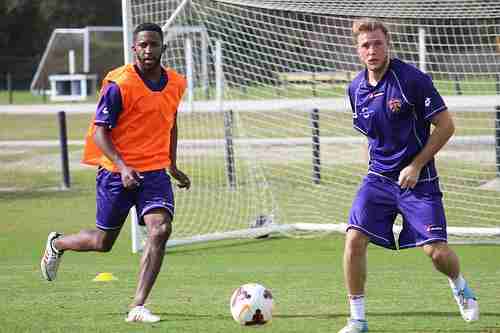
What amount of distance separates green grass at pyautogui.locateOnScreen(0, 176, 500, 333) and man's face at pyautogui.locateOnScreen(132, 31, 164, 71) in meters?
1.72

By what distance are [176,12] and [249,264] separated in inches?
113

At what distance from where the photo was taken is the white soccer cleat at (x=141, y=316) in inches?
280

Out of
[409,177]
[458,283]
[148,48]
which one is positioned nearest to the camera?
[409,177]

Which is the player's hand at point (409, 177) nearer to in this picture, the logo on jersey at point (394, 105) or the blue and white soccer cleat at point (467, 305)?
the logo on jersey at point (394, 105)

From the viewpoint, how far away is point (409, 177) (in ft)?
21.4

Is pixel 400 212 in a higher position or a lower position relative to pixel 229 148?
higher

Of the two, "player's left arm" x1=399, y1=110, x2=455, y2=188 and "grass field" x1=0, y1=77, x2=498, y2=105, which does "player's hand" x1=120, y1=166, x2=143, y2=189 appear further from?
"grass field" x1=0, y1=77, x2=498, y2=105

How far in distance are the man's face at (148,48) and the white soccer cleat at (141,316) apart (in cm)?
162

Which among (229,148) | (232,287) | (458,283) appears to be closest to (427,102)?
(458,283)

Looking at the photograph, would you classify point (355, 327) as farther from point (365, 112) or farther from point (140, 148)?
point (140, 148)

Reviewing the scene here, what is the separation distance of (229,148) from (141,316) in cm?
786

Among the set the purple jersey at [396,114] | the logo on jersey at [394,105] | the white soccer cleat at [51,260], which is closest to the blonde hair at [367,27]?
the purple jersey at [396,114]

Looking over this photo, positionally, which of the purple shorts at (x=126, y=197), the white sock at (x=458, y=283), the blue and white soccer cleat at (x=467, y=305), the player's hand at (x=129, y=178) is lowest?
the blue and white soccer cleat at (x=467, y=305)

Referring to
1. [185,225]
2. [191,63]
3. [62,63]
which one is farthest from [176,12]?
[62,63]
